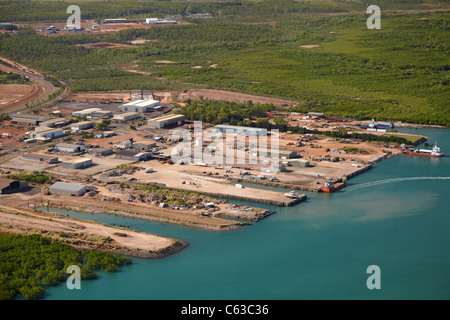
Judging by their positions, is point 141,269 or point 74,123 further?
point 74,123

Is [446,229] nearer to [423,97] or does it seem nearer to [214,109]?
[214,109]

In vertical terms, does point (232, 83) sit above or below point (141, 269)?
above

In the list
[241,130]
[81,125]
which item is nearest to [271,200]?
[241,130]

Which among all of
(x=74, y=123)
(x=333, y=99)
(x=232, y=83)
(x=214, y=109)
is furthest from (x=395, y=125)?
(x=74, y=123)

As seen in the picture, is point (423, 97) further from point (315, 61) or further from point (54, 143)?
point (54, 143)

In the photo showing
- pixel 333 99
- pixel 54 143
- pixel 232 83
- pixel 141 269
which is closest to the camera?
pixel 141 269

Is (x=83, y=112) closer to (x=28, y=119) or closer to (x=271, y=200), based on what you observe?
(x=28, y=119)

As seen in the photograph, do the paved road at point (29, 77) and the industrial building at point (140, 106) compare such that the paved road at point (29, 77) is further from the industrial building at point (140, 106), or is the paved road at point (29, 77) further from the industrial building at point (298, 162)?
the industrial building at point (298, 162)

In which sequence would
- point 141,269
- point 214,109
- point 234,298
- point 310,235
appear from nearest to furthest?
point 234,298, point 141,269, point 310,235, point 214,109
